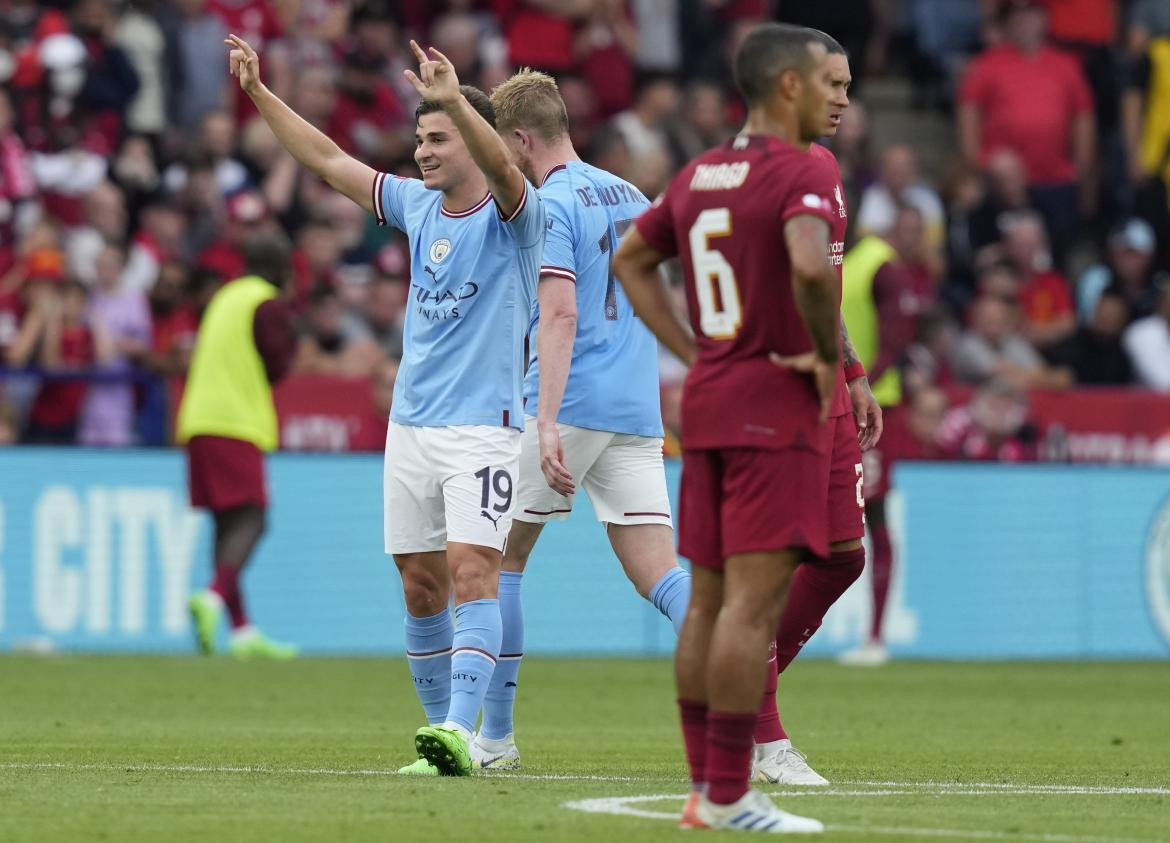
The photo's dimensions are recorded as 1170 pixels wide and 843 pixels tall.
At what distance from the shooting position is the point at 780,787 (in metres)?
7.79

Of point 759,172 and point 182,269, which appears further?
point 182,269

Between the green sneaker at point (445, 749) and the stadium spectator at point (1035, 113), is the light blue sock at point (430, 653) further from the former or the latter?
the stadium spectator at point (1035, 113)

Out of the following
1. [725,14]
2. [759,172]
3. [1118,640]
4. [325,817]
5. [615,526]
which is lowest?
[1118,640]

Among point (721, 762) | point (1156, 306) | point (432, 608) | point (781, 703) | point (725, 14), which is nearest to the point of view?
point (721, 762)

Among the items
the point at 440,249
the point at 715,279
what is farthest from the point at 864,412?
the point at 715,279

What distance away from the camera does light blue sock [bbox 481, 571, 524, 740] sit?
27.6 feet

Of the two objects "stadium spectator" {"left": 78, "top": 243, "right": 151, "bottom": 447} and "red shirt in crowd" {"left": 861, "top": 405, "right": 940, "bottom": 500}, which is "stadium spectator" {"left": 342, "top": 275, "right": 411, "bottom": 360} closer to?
"stadium spectator" {"left": 78, "top": 243, "right": 151, "bottom": 447}

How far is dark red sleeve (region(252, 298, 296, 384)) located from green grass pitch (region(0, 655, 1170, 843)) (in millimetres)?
1970

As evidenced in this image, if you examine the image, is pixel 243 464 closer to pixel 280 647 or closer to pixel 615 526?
pixel 280 647

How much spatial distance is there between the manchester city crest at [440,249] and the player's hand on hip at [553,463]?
0.71 m

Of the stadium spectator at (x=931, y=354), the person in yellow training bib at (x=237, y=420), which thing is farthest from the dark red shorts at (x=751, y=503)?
the stadium spectator at (x=931, y=354)

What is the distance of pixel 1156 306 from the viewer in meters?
19.9

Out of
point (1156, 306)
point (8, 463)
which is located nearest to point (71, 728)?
point (8, 463)

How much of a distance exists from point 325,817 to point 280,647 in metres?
8.83
